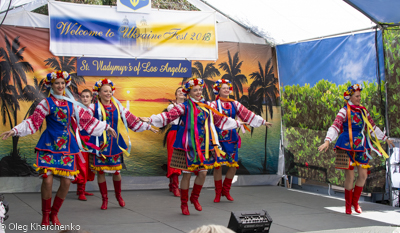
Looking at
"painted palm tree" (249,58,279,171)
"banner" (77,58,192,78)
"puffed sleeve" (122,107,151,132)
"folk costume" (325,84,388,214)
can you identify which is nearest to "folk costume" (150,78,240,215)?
"puffed sleeve" (122,107,151,132)

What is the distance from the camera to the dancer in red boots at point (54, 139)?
396 cm

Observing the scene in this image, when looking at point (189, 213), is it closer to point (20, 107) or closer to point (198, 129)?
point (198, 129)

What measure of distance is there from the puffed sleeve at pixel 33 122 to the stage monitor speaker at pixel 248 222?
2.04 m

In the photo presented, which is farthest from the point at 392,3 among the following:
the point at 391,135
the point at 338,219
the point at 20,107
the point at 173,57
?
the point at 20,107

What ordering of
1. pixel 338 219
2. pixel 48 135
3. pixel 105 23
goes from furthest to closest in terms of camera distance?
pixel 105 23 < pixel 338 219 < pixel 48 135

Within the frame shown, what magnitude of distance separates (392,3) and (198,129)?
2645 mm

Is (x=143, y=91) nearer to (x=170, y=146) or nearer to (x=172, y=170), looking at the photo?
(x=170, y=146)

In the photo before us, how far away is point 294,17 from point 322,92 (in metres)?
1.22

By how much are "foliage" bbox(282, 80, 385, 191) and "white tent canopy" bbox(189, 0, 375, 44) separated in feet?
2.67

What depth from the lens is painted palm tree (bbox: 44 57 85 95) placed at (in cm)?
625

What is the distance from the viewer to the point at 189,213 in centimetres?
477

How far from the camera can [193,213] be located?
4.85 meters

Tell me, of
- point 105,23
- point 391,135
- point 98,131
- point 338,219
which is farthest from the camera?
point 105,23

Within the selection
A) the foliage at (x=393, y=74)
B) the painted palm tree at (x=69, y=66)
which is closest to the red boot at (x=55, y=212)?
the painted palm tree at (x=69, y=66)
